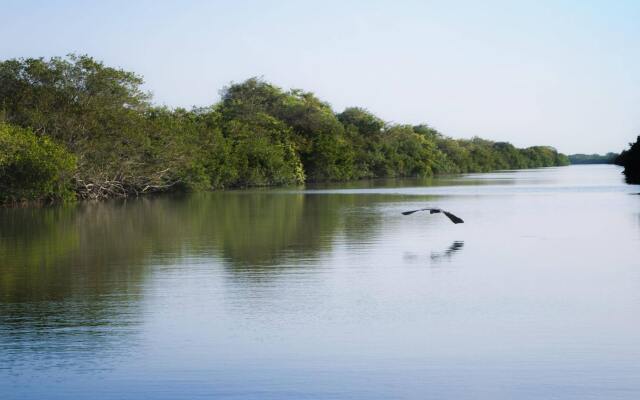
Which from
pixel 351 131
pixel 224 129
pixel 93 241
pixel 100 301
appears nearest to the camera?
pixel 100 301

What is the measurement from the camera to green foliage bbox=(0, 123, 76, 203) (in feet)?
102

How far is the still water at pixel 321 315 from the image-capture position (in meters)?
7.27

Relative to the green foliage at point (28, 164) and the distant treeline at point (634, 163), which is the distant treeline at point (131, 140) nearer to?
the green foliage at point (28, 164)

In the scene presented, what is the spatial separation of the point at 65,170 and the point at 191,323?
26456 mm

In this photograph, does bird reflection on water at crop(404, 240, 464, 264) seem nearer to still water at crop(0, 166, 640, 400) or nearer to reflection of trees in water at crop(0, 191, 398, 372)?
still water at crop(0, 166, 640, 400)

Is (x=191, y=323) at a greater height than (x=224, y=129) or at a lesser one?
lesser

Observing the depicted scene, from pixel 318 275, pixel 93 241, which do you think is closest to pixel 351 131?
pixel 93 241

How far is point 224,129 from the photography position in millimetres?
58312

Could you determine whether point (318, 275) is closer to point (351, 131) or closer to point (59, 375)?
point (59, 375)

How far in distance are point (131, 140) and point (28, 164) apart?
9019 millimetres

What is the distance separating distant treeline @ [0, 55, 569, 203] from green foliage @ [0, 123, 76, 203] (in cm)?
4

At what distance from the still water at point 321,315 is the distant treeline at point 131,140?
555 inches

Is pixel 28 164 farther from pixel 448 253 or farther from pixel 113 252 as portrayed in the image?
pixel 448 253

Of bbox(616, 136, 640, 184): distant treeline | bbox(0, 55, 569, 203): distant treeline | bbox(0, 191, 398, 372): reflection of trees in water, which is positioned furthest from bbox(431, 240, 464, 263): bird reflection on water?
bbox(616, 136, 640, 184): distant treeline
